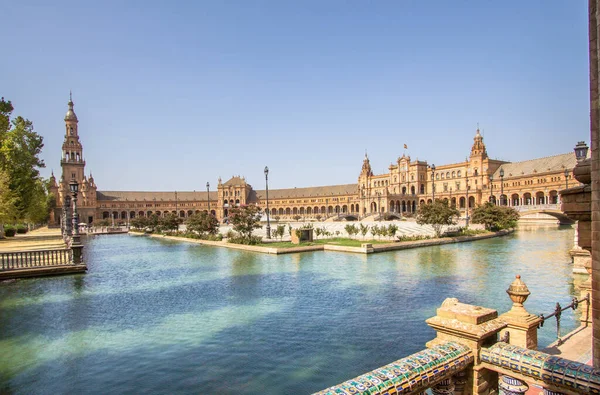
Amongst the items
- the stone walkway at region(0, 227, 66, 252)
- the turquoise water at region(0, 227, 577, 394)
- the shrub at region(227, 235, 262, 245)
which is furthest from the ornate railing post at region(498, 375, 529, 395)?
the stone walkway at region(0, 227, 66, 252)

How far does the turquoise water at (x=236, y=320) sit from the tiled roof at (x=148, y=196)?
11289 centimetres

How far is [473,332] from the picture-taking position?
12.6 ft

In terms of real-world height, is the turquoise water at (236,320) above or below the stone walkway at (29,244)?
below

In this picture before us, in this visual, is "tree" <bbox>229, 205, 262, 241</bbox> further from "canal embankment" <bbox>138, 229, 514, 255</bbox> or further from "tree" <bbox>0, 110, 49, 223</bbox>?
"tree" <bbox>0, 110, 49, 223</bbox>

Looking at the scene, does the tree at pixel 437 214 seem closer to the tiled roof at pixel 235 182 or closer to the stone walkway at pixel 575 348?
the stone walkway at pixel 575 348

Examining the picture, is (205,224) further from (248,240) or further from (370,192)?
(370,192)

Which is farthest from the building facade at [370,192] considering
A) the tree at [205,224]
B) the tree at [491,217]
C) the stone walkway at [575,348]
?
the stone walkway at [575,348]

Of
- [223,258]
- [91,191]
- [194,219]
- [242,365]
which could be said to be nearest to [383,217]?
[194,219]

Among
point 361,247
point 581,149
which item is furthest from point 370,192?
point 581,149

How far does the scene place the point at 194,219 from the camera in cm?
4541

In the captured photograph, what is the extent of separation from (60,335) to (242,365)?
5.91 m

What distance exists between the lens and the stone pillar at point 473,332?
12.7ft

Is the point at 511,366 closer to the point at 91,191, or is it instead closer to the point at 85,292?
the point at 85,292

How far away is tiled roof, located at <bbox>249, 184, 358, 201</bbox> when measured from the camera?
12212 centimetres
